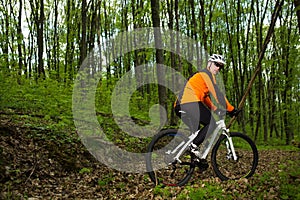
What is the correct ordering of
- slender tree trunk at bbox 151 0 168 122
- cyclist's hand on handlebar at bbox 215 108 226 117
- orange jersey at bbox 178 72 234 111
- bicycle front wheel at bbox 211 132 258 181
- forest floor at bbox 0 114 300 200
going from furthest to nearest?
slender tree trunk at bbox 151 0 168 122, bicycle front wheel at bbox 211 132 258 181, cyclist's hand on handlebar at bbox 215 108 226 117, orange jersey at bbox 178 72 234 111, forest floor at bbox 0 114 300 200

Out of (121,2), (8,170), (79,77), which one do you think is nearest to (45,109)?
(79,77)

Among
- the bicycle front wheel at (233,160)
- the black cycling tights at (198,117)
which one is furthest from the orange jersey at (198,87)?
the bicycle front wheel at (233,160)

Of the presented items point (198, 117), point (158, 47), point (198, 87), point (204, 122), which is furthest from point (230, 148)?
point (158, 47)

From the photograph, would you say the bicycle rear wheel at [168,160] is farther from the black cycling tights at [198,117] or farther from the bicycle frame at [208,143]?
the black cycling tights at [198,117]

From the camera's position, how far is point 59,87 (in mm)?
10219

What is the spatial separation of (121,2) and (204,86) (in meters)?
21.9

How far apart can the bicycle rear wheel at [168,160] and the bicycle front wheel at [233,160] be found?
0.57 metres

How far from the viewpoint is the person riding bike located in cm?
573

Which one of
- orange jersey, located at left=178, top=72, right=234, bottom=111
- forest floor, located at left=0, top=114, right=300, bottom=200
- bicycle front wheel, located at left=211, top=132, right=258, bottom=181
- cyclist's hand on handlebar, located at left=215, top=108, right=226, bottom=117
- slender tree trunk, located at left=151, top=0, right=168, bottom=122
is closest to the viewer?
forest floor, located at left=0, top=114, right=300, bottom=200

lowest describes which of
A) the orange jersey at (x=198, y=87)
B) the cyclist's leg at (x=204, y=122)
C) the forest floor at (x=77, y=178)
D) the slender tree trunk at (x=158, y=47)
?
the forest floor at (x=77, y=178)

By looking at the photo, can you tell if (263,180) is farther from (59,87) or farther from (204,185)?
(59,87)

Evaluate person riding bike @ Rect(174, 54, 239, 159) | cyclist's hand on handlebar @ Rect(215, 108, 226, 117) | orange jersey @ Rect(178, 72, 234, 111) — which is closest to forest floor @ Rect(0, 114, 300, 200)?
person riding bike @ Rect(174, 54, 239, 159)

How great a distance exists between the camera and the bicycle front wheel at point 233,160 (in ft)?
19.7

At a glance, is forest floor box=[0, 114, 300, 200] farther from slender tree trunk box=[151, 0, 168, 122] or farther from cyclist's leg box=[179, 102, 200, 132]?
slender tree trunk box=[151, 0, 168, 122]
